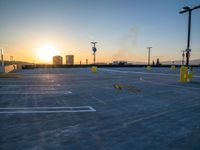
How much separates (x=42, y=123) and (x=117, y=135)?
2216 mm

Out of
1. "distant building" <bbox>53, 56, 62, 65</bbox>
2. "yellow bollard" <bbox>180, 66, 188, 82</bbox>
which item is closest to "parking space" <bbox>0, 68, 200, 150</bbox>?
"yellow bollard" <bbox>180, 66, 188, 82</bbox>

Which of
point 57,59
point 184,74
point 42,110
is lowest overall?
point 42,110

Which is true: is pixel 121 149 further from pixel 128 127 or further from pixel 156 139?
pixel 128 127

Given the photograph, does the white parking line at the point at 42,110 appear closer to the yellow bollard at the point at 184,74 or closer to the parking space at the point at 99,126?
the parking space at the point at 99,126

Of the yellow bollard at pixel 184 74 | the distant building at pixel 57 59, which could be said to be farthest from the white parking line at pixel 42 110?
the distant building at pixel 57 59

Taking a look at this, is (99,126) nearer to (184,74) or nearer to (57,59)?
(184,74)

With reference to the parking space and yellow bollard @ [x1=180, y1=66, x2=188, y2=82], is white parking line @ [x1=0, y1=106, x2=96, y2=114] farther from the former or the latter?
yellow bollard @ [x1=180, y1=66, x2=188, y2=82]

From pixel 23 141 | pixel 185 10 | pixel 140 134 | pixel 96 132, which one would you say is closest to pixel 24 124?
pixel 23 141

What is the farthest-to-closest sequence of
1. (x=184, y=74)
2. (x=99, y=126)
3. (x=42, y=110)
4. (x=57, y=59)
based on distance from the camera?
(x=57, y=59) → (x=184, y=74) → (x=42, y=110) → (x=99, y=126)

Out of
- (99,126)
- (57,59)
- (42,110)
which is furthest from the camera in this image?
(57,59)

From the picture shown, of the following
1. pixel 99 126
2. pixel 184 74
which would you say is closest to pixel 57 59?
pixel 184 74

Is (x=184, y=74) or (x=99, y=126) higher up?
(x=184, y=74)

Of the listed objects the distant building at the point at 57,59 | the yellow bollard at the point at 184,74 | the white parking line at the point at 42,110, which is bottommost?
the white parking line at the point at 42,110

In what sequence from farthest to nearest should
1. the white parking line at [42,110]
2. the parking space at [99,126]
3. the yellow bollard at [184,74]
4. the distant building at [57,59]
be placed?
1. the distant building at [57,59]
2. the yellow bollard at [184,74]
3. the white parking line at [42,110]
4. the parking space at [99,126]
